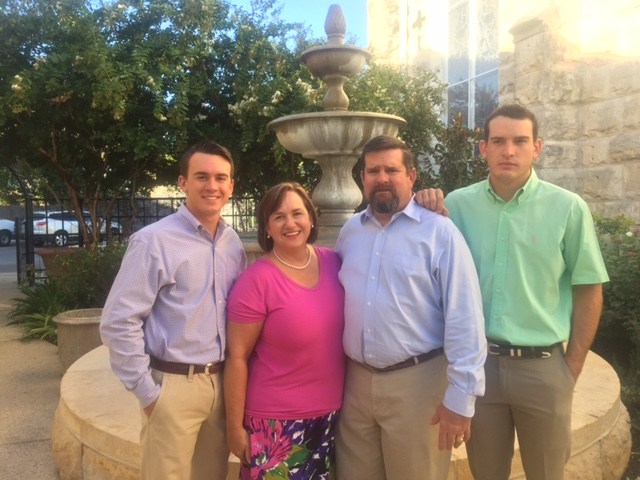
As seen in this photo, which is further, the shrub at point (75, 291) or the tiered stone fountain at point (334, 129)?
the shrub at point (75, 291)

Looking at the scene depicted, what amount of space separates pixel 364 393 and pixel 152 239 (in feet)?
3.32

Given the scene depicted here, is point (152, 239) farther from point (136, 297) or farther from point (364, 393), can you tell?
point (364, 393)

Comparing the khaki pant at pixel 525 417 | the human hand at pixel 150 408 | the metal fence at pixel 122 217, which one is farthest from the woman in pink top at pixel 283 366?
the metal fence at pixel 122 217

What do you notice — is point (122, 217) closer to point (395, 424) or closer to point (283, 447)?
point (283, 447)

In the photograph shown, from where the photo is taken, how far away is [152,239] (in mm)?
2195

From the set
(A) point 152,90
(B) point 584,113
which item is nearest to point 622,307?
(B) point 584,113

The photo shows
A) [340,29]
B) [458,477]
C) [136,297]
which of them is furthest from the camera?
[340,29]

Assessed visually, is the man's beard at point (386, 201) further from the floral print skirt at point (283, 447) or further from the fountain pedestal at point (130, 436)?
the fountain pedestal at point (130, 436)

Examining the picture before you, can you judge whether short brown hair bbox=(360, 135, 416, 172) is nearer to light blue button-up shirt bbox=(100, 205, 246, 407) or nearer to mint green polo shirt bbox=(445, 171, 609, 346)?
mint green polo shirt bbox=(445, 171, 609, 346)

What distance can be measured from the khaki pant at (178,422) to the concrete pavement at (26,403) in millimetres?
1817

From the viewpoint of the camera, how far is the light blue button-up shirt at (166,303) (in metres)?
2.15

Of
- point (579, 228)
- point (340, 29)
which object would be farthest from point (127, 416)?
point (340, 29)

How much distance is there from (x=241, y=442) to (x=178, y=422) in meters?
0.26

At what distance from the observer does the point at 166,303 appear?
2.21 m
